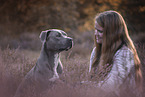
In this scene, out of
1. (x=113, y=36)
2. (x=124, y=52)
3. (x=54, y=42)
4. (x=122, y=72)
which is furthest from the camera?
(x=54, y=42)

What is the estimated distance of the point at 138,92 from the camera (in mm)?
2936

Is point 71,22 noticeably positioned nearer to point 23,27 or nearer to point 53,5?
point 53,5

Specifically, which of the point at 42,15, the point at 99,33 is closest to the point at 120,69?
the point at 99,33

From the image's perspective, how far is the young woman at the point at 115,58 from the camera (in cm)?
280

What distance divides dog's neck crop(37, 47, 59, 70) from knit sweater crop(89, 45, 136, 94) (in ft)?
3.73

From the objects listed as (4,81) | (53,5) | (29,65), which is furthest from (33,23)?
(4,81)

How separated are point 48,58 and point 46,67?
28 cm

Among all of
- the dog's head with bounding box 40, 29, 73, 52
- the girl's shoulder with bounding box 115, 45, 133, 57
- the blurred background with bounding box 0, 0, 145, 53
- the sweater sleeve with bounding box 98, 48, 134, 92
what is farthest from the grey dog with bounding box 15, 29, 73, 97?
the blurred background with bounding box 0, 0, 145, 53

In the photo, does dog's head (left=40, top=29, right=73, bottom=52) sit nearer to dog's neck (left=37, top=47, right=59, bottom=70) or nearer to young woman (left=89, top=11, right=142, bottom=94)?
dog's neck (left=37, top=47, right=59, bottom=70)

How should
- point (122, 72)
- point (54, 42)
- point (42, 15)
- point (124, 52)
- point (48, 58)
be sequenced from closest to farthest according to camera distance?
point (122, 72), point (124, 52), point (48, 58), point (54, 42), point (42, 15)

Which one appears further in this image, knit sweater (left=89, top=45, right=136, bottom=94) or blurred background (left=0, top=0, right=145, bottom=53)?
blurred background (left=0, top=0, right=145, bottom=53)

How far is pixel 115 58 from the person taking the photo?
3092 mm

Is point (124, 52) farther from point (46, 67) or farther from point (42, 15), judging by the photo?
point (42, 15)

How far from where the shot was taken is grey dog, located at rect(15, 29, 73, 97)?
2.87 metres
